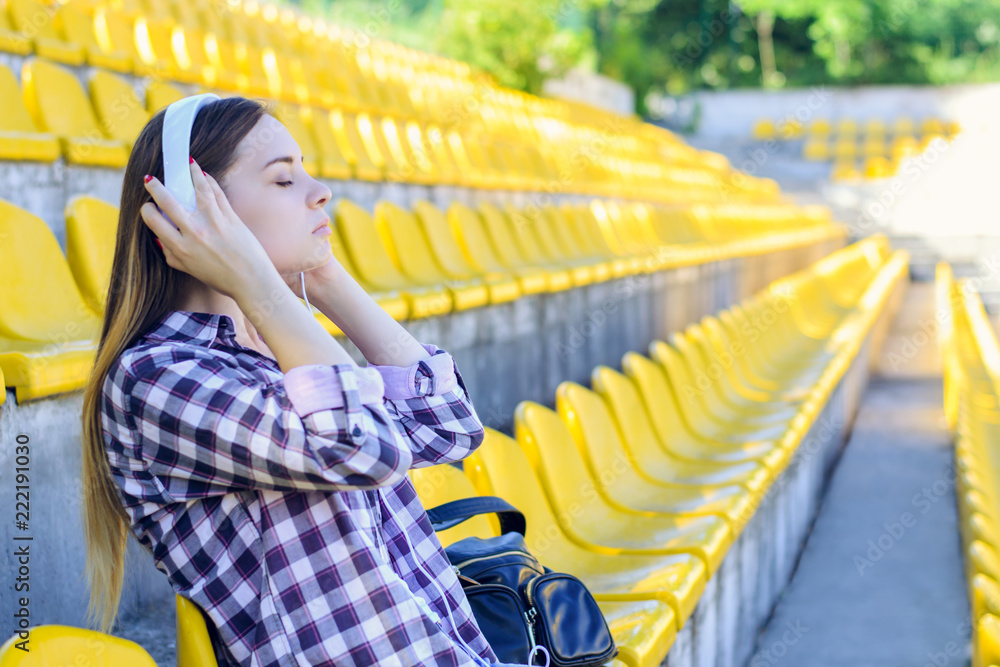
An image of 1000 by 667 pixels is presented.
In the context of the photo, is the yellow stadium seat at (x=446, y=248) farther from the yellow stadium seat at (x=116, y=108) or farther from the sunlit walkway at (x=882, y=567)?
the sunlit walkway at (x=882, y=567)

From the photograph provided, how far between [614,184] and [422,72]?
5.74ft

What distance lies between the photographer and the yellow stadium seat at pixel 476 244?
2458mm

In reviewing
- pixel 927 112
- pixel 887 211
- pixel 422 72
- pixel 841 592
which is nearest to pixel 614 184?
pixel 422 72

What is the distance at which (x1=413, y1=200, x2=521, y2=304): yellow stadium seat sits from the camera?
2.29 meters

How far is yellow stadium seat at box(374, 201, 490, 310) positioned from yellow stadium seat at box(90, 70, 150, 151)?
0.58 meters

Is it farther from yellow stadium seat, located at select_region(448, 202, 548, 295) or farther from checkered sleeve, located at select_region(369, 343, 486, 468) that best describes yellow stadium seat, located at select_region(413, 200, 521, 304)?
checkered sleeve, located at select_region(369, 343, 486, 468)

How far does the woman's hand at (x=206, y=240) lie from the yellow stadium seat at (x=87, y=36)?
74.4 inches

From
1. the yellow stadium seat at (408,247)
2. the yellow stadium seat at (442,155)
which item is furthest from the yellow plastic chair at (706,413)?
the yellow stadium seat at (442,155)

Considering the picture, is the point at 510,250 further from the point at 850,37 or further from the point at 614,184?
the point at 850,37

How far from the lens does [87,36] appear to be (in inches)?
106

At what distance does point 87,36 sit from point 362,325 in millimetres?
2234

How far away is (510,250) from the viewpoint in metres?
2.72

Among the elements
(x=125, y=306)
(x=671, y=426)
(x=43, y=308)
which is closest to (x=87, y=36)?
(x=43, y=308)

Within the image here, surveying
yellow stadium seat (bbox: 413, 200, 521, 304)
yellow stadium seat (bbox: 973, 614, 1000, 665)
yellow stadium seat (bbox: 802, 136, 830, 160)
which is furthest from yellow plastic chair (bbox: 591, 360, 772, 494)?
yellow stadium seat (bbox: 802, 136, 830, 160)
